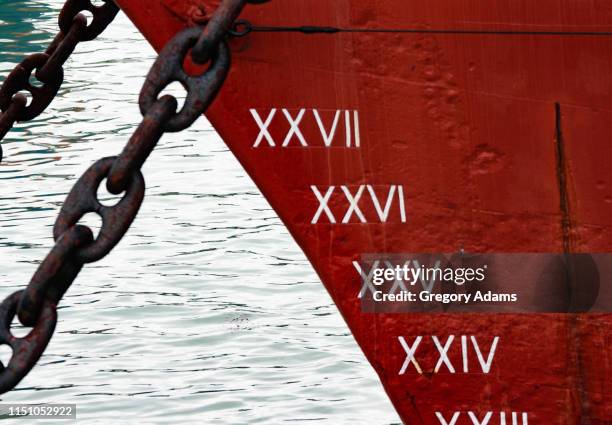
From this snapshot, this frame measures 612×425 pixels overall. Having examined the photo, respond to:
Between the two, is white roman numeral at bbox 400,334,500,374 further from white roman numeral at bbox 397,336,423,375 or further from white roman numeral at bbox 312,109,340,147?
white roman numeral at bbox 312,109,340,147

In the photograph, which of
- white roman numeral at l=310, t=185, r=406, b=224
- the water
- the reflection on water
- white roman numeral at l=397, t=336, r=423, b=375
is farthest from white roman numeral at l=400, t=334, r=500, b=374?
the reflection on water

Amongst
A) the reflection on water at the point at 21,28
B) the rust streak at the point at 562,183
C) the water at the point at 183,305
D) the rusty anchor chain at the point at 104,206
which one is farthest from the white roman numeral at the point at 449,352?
the reflection on water at the point at 21,28

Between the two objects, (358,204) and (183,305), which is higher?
(183,305)

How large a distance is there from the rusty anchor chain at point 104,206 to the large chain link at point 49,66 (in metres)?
1.48

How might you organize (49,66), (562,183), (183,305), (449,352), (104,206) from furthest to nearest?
(183,305) → (49,66) → (449,352) → (562,183) → (104,206)

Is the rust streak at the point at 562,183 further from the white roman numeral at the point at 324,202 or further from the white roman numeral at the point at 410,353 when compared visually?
the white roman numeral at the point at 324,202

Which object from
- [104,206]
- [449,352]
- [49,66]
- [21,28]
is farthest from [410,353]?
[21,28]

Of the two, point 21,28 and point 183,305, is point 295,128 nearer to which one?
point 183,305

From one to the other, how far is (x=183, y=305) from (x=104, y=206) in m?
5.15

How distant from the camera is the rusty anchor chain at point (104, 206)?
2.92 meters

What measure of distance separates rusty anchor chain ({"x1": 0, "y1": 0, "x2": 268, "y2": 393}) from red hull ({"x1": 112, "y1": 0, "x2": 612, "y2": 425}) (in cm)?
68

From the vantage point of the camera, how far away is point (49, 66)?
14.9ft

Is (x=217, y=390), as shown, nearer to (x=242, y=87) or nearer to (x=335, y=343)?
(x=335, y=343)

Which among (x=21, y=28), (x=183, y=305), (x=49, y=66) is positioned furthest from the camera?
(x=21, y=28)
